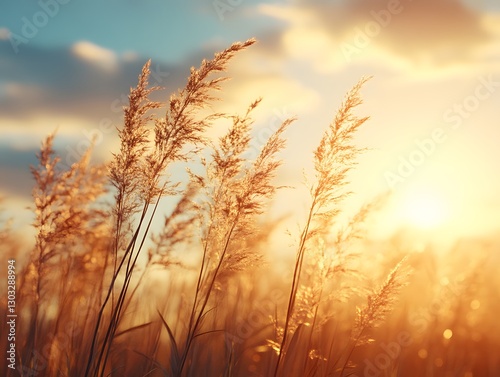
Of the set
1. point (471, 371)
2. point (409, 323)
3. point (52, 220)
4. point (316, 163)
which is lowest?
point (471, 371)

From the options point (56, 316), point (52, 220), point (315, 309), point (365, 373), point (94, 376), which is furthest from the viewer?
point (365, 373)

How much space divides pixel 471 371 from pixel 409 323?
3.77 feet

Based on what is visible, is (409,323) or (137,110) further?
(409,323)

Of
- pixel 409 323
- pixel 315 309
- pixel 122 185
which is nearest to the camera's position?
pixel 122 185

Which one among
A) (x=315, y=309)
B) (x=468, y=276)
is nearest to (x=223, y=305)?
(x=315, y=309)

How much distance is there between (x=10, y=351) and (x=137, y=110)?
2518 millimetres

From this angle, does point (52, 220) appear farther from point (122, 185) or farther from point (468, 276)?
point (468, 276)

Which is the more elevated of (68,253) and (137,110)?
(137,110)

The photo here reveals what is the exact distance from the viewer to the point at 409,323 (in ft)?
29.9

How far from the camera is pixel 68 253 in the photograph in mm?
6742

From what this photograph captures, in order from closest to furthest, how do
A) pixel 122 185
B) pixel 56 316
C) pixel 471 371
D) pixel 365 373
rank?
pixel 122 185, pixel 56 316, pixel 365 373, pixel 471 371

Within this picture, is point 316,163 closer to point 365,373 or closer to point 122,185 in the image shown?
point 122,185

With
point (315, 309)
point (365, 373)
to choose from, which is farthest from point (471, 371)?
point (315, 309)

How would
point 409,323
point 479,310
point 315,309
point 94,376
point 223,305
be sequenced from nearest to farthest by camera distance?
point 94,376, point 315,309, point 223,305, point 409,323, point 479,310
